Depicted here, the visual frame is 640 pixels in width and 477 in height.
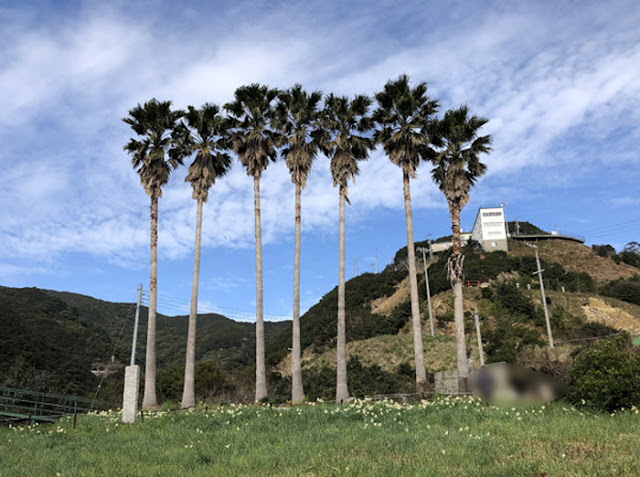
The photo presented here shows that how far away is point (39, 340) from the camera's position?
207 ft

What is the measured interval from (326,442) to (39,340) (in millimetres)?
64990

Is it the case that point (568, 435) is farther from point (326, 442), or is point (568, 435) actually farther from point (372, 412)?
point (372, 412)

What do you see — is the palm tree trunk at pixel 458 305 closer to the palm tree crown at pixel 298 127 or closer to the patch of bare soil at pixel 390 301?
the palm tree crown at pixel 298 127

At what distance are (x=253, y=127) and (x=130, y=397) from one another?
19.3 metres

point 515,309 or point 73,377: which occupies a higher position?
point 515,309

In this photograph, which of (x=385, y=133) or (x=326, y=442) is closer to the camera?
(x=326, y=442)

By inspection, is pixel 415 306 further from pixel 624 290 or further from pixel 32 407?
pixel 624 290

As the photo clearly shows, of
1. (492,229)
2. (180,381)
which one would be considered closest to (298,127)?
(180,381)

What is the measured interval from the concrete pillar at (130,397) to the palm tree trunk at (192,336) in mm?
9144

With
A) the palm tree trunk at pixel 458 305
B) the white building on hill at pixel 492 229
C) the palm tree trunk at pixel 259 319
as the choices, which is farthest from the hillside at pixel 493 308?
the palm tree trunk at pixel 259 319

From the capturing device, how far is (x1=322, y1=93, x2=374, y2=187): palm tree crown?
101 ft

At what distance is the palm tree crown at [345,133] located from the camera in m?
30.7

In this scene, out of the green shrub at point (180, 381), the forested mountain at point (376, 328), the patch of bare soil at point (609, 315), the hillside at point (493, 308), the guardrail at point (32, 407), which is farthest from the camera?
the patch of bare soil at point (609, 315)

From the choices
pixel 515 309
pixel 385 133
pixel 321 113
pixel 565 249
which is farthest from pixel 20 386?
pixel 565 249
